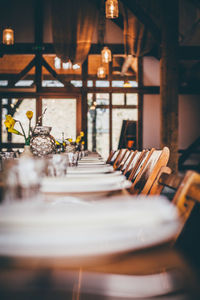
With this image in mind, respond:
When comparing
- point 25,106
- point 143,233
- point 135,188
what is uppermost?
point 25,106

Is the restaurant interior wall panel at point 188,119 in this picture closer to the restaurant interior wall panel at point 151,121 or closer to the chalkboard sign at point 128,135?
the restaurant interior wall panel at point 151,121

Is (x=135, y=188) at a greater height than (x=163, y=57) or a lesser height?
lesser

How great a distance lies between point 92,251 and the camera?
52cm

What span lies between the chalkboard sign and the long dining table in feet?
25.0

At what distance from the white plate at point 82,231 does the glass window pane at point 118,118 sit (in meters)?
7.85

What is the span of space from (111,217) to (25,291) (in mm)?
261

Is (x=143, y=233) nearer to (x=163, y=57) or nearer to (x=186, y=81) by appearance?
(x=163, y=57)

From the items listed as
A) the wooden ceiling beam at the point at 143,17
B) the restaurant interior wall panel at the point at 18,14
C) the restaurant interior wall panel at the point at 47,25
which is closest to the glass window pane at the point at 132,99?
the wooden ceiling beam at the point at 143,17

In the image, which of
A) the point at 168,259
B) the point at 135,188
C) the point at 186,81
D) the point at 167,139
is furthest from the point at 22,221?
the point at 186,81

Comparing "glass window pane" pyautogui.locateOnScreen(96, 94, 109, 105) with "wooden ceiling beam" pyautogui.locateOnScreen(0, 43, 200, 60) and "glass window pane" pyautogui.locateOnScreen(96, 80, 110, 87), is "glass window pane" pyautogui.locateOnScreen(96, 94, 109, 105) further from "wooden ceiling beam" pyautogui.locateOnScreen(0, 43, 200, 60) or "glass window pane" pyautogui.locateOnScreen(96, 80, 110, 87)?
"wooden ceiling beam" pyautogui.locateOnScreen(0, 43, 200, 60)

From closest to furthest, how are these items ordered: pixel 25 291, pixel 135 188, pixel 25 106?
1. pixel 25 291
2. pixel 135 188
3. pixel 25 106

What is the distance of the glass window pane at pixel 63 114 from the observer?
8.25 metres

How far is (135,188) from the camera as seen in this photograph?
1959 millimetres

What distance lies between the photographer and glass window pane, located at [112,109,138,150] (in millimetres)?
8391
